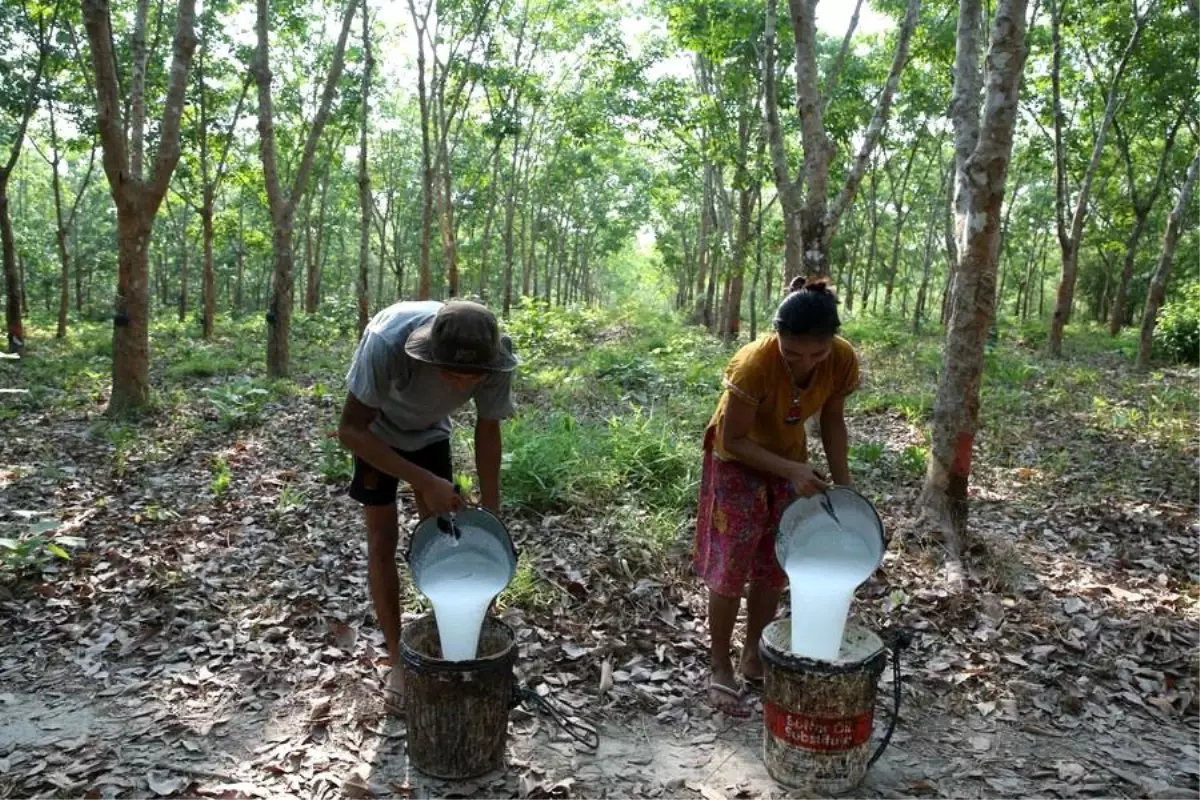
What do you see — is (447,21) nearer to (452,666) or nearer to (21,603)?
(21,603)

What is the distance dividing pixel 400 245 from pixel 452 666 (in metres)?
32.3

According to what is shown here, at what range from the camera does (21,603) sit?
12.9 feet

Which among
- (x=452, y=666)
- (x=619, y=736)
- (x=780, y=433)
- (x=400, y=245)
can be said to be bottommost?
(x=619, y=736)

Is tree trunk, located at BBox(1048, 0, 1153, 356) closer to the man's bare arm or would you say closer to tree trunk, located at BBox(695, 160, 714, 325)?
tree trunk, located at BBox(695, 160, 714, 325)

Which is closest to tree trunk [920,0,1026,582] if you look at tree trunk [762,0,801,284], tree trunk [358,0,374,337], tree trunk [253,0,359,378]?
tree trunk [762,0,801,284]

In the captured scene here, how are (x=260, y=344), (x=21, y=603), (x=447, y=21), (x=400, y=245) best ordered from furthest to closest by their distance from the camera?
(x=400, y=245) → (x=260, y=344) → (x=447, y=21) → (x=21, y=603)

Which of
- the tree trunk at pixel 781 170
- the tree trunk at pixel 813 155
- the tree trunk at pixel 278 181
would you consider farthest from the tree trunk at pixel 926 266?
the tree trunk at pixel 278 181

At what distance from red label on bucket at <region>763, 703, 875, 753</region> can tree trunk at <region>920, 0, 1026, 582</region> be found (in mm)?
1857

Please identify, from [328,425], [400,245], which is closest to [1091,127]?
[328,425]

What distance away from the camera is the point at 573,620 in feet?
13.1

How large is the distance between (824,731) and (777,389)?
3.74ft

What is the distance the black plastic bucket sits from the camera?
2627 millimetres

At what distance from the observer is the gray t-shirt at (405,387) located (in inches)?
106

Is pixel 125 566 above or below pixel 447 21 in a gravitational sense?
below
